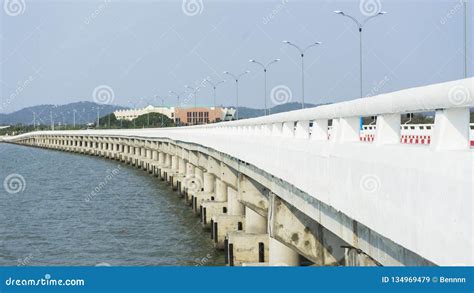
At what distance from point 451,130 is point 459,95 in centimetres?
50

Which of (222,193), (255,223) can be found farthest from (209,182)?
(255,223)

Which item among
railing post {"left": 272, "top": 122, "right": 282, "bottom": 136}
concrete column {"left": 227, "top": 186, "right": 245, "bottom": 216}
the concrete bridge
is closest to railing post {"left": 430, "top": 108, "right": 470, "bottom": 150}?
the concrete bridge

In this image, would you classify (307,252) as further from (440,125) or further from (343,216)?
(440,125)

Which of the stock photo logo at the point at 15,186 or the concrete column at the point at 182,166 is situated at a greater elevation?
the concrete column at the point at 182,166

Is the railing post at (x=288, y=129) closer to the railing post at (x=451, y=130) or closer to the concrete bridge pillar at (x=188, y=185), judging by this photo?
the railing post at (x=451, y=130)

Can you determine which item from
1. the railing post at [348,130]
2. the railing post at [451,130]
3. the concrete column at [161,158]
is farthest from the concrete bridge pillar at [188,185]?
the railing post at [451,130]

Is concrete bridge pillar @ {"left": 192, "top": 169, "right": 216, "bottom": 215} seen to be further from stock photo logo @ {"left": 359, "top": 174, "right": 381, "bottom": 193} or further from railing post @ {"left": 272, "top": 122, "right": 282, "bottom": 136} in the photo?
stock photo logo @ {"left": 359, "top": 174, "right": 381, "bottom": 193}

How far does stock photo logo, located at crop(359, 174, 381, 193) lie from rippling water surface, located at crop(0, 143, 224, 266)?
59.8ft

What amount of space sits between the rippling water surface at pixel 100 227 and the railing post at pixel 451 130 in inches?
786

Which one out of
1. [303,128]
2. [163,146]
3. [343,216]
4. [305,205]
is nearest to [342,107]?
[343,216]

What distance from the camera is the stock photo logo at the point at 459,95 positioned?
5605 millimetres

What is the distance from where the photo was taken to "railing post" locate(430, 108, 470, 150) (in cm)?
604

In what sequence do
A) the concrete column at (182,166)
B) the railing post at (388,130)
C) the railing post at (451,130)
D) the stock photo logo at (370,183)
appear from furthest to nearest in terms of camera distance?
the concrete column at (182,166), the railing post at (388,130), the stock photo logo at (370,183), the railing post at (451,130)

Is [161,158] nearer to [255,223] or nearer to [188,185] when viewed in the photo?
[188,185]
